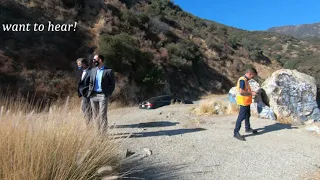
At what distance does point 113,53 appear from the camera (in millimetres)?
22562

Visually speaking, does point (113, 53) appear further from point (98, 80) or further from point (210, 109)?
point (98, 80)

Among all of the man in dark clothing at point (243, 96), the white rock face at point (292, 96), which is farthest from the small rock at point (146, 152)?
the white rock face at point (292, 96)

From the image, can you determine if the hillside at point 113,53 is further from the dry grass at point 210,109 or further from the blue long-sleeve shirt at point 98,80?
the blue long-sleeve shirt at point 98,80

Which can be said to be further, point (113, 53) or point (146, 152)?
point (113, 53)

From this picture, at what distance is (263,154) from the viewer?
607 cm

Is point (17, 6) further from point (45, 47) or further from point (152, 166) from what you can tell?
point (152, 166)

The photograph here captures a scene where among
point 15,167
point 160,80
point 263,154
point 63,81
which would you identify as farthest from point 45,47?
point 15,167

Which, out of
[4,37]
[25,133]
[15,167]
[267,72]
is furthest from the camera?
[267,72]

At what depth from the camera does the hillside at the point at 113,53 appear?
1803 centimetres

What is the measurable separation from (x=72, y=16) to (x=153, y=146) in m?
22.2

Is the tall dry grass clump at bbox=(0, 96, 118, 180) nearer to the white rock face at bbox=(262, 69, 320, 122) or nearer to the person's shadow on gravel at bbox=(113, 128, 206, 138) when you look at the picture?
the person's shadow on gravel at bbox=(113, 128, 206, 138)

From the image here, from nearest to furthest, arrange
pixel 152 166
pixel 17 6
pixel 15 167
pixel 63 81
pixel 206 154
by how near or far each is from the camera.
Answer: pixel 15 167
pixel 152 166
pixel 206 154
pixel 63 81
pixel 17 6

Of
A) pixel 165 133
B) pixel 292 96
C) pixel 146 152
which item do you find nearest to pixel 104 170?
pixel 146 152

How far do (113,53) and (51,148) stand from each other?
20.0m
